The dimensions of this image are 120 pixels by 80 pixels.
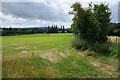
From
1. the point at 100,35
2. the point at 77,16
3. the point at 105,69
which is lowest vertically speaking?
the point at 105,69

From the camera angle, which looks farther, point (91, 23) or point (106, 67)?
point (91, 23)

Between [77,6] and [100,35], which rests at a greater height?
[77,6]

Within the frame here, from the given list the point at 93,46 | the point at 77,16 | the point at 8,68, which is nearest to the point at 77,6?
the point at 77,16

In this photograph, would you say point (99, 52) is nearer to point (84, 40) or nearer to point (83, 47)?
point (83, 47)

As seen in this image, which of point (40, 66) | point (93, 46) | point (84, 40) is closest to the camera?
point (40, 66)

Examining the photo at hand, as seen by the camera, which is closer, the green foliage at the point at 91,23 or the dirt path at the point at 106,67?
the dirt path at the point at 106,67

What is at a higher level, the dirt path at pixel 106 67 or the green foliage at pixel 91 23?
the green foliage at pixel 91 23

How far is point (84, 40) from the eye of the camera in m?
21.8

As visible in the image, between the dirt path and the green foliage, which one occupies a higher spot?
the green foliage

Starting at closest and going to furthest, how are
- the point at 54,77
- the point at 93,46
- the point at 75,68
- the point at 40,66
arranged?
1. the point at 54,77
2. the point at 40,66
3. the point at 75,68
4. the point at 93,46

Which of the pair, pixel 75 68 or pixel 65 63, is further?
pixel 65 63

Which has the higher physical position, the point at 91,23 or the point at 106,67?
the point at 91,23

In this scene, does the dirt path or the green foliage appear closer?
the dirt path

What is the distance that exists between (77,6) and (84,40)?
3452 millimetres
